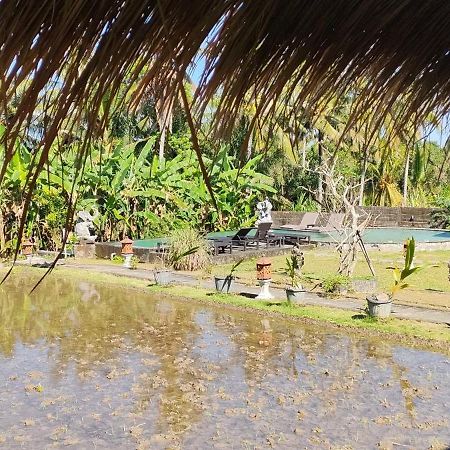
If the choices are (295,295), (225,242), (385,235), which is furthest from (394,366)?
(385,235)

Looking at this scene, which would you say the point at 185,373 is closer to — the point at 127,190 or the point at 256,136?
the point at 256,136

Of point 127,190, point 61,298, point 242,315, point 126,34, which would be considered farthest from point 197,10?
point 127,190

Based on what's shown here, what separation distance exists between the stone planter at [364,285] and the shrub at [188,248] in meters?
3.60

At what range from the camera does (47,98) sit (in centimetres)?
77

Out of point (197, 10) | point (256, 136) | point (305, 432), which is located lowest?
point (305, 432)

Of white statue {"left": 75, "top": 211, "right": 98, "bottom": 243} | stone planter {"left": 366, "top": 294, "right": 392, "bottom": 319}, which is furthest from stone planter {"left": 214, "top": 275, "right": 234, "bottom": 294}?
white statue {"left": 75, "top": 211, "right": 98, "bottom": 243}

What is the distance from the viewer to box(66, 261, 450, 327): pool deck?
742 cm

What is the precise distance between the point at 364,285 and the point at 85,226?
7.46 m

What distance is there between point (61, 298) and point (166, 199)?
6227mm

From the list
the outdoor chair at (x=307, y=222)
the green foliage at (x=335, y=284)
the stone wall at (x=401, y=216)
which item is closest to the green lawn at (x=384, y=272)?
the green foliage at (x=335, y=284)

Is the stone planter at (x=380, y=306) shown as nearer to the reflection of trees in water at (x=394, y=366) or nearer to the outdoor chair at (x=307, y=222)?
the reflection of trees in water at (x=394, y=366)

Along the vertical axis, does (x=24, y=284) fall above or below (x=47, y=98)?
below

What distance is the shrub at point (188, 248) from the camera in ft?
39.1

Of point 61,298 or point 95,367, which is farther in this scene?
point 61,298
